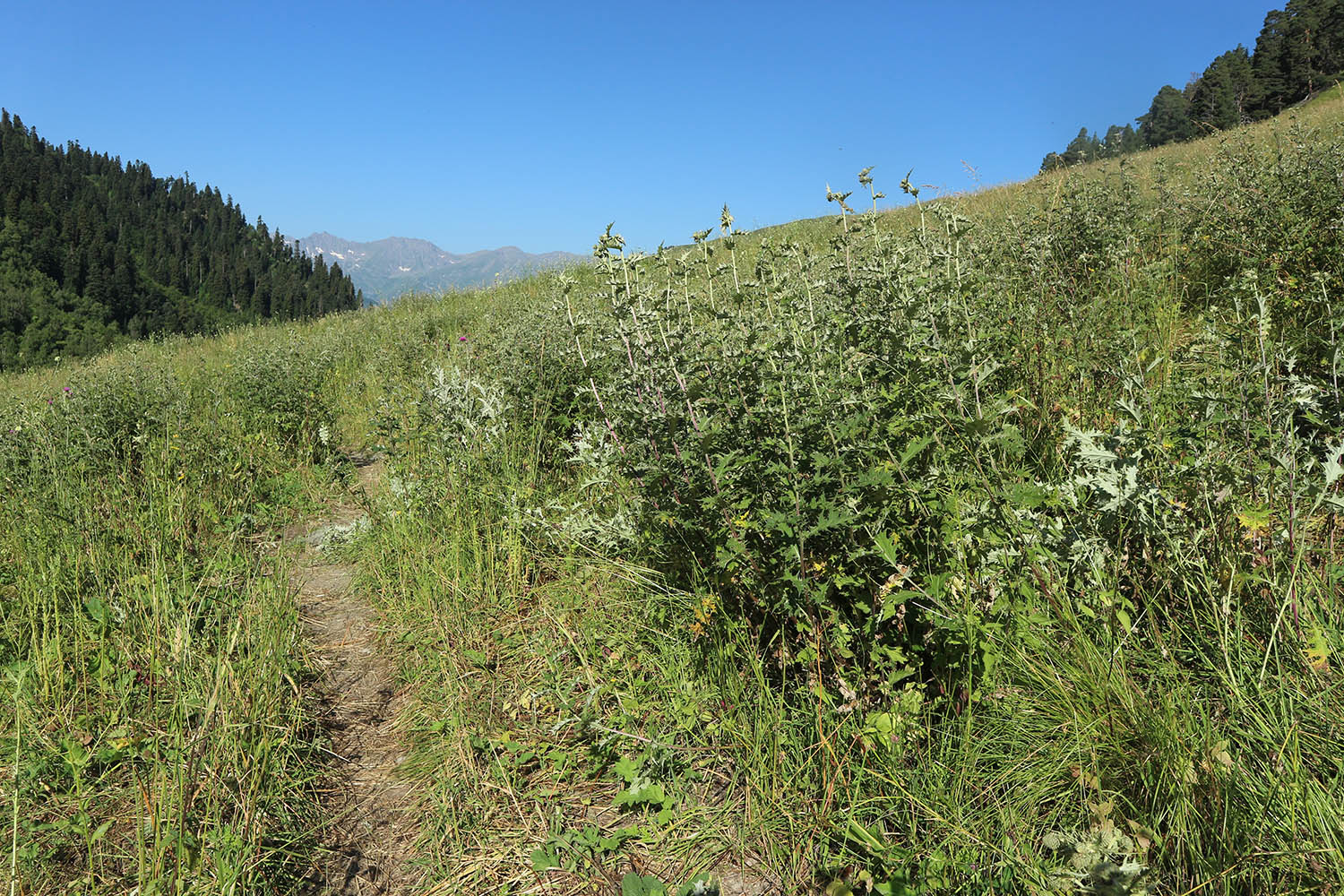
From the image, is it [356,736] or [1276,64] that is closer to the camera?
[356,736]

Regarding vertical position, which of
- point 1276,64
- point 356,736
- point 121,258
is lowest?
point 356,736

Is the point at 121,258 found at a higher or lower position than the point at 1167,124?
higher

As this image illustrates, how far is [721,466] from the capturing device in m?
2.43

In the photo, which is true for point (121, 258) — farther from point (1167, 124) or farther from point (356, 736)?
point (356, 736)

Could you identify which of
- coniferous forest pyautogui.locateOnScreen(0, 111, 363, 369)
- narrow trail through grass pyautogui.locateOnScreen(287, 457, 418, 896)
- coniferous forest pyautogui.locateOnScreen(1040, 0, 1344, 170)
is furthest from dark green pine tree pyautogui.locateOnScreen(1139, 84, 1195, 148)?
coniferous forest pyautogui.locateOnScreen(0, 111, 363, 369)

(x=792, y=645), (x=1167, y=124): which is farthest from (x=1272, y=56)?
(x=792, y=645)

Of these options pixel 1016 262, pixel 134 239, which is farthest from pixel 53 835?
pixel 134 239

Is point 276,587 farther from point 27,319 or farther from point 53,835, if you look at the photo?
point 27,319

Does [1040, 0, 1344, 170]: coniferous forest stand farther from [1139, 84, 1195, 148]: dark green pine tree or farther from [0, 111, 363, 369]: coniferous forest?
[0, 111, 363, 369]: coniferous forest

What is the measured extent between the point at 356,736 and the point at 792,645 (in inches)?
82.4

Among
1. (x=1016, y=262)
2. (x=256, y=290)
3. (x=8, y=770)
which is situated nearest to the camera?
(x=8, y=770)

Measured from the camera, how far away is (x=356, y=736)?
318 centimetres

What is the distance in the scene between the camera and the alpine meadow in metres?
1.89

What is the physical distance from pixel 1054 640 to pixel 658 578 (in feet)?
6.02
